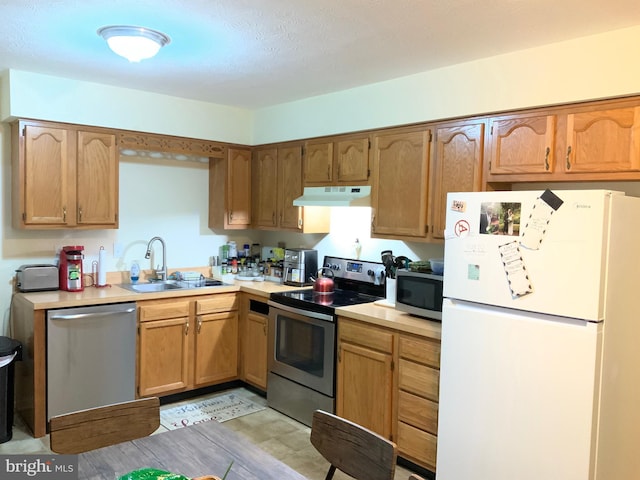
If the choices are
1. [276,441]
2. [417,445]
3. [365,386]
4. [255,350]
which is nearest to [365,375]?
[365,386]

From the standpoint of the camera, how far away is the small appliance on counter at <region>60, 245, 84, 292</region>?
3.69m

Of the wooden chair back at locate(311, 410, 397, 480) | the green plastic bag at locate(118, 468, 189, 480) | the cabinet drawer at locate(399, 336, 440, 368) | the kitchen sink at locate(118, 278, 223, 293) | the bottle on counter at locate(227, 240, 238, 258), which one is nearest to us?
the green plastic bag at locate(118, 468, 189, 480)

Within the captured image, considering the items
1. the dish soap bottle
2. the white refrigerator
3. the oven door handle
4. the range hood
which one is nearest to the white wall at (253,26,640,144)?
the range hood

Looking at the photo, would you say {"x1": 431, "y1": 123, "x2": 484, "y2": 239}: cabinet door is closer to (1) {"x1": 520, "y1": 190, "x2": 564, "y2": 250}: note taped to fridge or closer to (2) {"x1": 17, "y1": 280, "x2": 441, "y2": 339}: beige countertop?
(2) {"x1": 17, "y1": 280, "x2": 441, "y2": 339}: beige countertop

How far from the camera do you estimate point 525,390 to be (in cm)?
225

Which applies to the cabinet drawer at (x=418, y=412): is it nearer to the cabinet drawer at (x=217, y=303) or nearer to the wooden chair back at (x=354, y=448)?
the wooden chair back at (x=354, y=448)

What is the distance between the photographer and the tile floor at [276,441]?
3.03m

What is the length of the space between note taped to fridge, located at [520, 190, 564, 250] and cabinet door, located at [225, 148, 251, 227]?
2.91 meters

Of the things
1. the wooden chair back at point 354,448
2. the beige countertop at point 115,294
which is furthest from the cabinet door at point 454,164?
the wooden chair back at point 354,448

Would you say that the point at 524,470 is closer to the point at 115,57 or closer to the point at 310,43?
the point at 310,43

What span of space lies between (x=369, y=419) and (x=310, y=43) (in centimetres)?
225

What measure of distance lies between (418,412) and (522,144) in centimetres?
161

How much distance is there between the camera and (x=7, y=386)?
10.5 ft

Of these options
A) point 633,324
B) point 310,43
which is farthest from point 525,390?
point 310,43
